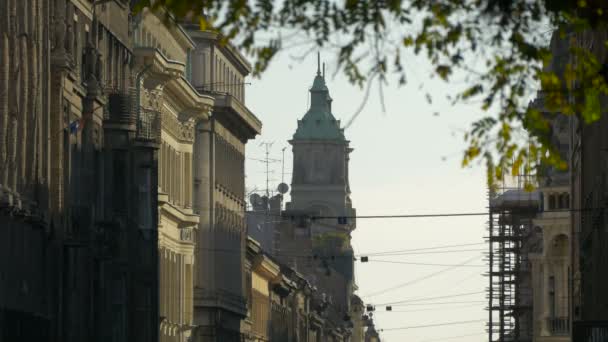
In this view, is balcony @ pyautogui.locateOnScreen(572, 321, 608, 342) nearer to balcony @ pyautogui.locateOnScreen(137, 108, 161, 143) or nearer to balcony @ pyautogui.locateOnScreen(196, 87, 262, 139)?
balcony @ pyautogui.locateOnScreen(137, 108, 161, 143)

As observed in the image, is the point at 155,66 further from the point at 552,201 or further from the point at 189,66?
the point at 552,201

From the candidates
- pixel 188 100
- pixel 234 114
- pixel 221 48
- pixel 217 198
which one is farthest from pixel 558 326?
pixel 188 100

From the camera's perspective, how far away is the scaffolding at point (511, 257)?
138 m

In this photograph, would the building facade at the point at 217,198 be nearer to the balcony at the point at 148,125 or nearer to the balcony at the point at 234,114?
the balcony at the point at 234,114

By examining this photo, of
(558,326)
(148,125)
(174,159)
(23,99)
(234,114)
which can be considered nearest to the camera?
(23,99)

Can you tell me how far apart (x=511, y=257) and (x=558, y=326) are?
27.3 m

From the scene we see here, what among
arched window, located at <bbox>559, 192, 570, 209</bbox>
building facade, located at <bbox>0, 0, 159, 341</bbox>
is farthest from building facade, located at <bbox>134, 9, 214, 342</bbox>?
arched window, located at <bbox>559, 192, 570, 209</bbox>

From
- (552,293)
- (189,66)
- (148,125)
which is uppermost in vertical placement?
(189,66)

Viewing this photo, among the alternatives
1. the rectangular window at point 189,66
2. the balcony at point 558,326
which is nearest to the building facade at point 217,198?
the rectangular window at point 189,66

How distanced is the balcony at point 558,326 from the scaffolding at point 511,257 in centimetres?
1907

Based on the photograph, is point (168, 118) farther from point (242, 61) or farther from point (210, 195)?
point (242, 61)

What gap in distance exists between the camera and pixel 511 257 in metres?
144

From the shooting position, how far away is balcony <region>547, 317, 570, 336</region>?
115312mm

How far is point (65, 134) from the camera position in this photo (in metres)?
59.5
